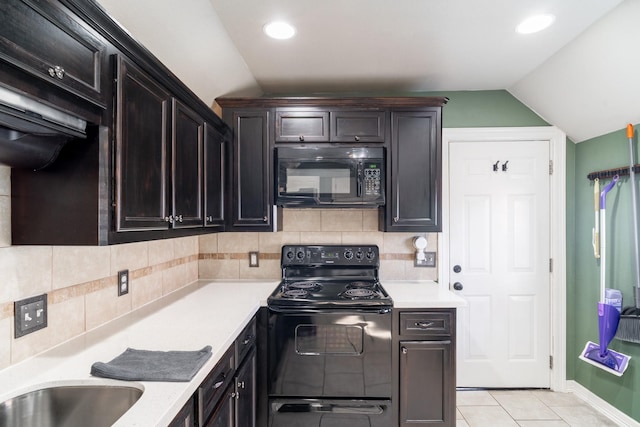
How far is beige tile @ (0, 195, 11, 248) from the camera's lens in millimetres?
1101

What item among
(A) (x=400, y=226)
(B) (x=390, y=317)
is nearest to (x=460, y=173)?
(A) (x=400, y=226)

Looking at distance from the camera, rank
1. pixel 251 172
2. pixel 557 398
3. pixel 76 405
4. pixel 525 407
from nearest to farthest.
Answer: pixel 76 405 → pixel 251 172 → pixel 525 407 → pixel 557 398

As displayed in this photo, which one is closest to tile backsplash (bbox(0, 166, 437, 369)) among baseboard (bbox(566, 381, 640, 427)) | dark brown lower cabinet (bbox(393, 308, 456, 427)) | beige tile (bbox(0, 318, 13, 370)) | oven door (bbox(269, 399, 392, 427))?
beige tile (bbox(0, 318, 13, 370))

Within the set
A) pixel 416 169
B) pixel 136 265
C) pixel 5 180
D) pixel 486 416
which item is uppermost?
pixel 416 169

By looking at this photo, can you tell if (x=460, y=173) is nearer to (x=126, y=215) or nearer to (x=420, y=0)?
(x=420, y=0)

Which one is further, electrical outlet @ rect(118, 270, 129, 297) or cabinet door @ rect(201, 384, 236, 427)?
electrical outlet @ rect(118, 270, 129, 297)

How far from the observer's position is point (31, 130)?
3.04 ft

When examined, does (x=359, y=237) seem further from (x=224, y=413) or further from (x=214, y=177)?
(x=224, y=413)

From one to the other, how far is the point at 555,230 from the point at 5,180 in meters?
3.38

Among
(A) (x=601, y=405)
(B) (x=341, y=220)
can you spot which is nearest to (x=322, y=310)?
(B) (x=341, y=220)

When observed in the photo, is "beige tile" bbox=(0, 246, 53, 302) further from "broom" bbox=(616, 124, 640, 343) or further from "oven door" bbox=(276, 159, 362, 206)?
"broom" bbox=(616, 124, 640, 343)

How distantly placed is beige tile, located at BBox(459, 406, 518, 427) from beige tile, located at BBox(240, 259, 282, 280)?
1741 millimetres

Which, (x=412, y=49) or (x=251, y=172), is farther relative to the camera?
(x=251, y=172)

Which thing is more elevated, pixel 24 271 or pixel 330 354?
pixel 24 271
